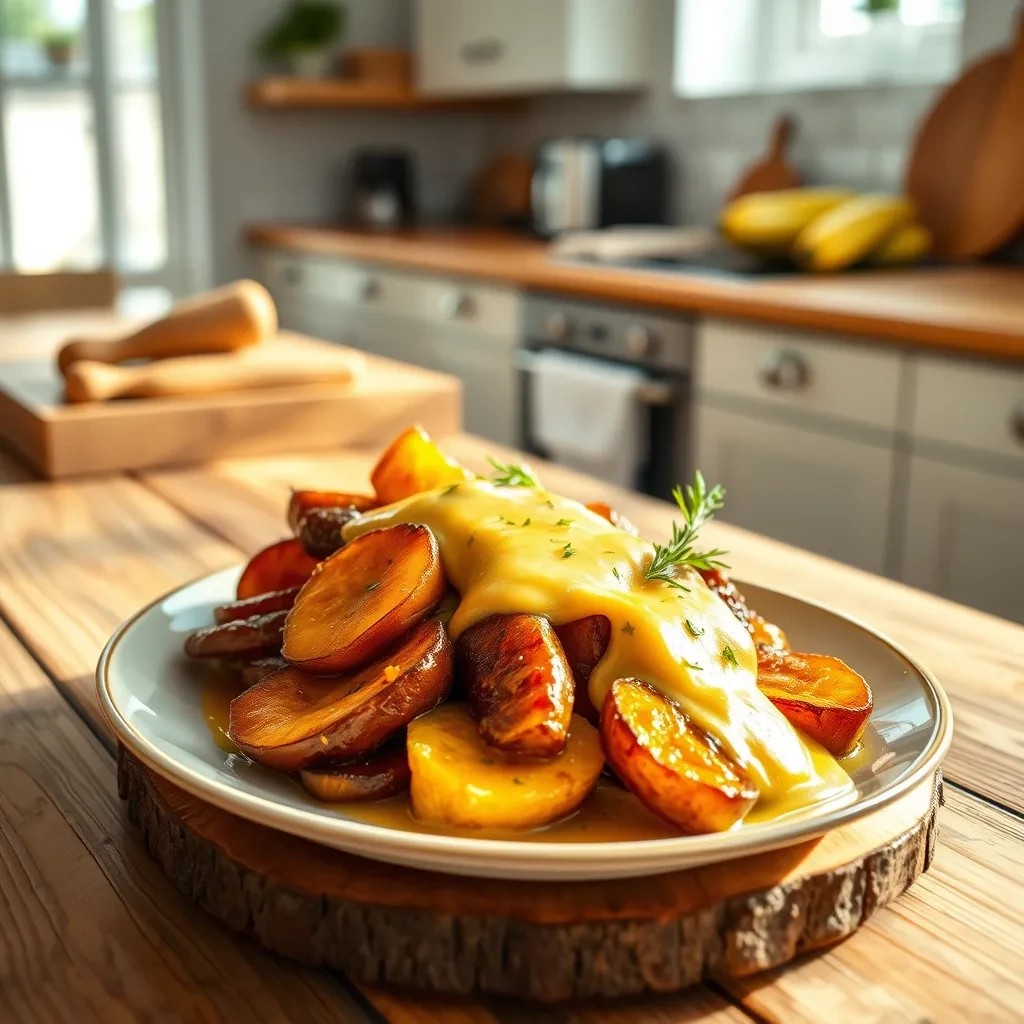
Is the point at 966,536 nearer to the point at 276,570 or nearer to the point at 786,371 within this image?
the point at 786,371

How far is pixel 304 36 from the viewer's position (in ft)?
14.4

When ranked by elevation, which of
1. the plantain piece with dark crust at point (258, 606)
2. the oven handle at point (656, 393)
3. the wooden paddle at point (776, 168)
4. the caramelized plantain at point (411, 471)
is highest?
the wooden paddle at point (776, 168)

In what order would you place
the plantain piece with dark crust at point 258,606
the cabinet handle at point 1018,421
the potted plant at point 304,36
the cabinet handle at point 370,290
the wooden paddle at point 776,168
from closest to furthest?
the plantain piece with dark crust at point 258,606, the cabinet handle at point 1018,421, the wooden paddle at point 776,168, the cabinet handle at point 370,290, the potted plant at point 304,36

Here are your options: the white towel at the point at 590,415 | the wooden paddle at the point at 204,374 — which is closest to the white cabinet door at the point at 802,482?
the white towel at the point at 590,415

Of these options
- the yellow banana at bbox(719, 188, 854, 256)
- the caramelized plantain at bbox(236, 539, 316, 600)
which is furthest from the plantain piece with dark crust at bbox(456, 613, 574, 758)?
the yellow banana at bbox(719, 188, 854, 256)

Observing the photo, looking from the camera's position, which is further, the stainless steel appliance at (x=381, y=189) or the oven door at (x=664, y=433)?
the stainless steel appliance at (x=381, y=189)

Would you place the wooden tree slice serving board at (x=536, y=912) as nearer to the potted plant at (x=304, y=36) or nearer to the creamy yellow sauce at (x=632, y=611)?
the creamy yellow sauce at (x=632, y=611)

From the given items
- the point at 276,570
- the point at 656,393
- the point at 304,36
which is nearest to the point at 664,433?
the point at 656,393

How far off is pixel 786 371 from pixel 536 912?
77.7 inches

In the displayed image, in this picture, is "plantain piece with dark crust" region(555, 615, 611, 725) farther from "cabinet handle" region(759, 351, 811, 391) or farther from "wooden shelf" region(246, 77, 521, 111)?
"wooden shelf" region(246, 77, 521, 111)

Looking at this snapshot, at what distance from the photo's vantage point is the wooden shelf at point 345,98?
4336 millimetres

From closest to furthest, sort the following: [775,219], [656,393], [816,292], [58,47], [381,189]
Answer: [816,292], [656,393], [775,219], [58,47], [381,189]

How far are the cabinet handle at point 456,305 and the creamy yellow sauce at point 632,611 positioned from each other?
9.02 ft

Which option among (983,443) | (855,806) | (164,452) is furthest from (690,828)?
(983,443)
